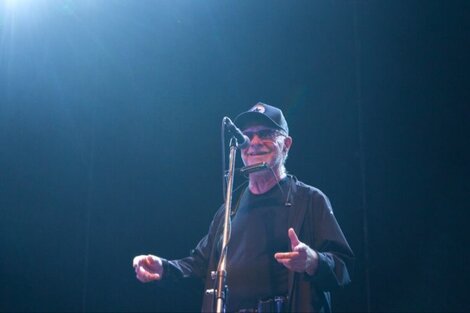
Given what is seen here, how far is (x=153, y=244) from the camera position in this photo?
3.52 metres

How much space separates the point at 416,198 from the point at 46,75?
250cm

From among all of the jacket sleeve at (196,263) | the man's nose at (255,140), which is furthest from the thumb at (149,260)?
the man's nose at (255,140)

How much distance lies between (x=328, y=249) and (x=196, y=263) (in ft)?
2.26

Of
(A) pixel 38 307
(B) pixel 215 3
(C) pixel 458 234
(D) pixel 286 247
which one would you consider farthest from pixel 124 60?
(C) pixel 458 234

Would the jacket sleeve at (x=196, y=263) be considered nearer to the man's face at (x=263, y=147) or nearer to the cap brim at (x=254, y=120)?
the man's face at (x=263, y=147)

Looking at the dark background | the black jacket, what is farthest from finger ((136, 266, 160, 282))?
the dark background

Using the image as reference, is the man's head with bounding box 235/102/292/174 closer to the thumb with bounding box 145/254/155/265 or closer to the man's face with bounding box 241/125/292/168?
the man's face with bounding box 241/125/292/168

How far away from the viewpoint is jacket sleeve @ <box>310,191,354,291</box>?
2.03 meters

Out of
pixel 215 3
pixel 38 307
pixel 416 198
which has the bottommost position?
pixel 38 307

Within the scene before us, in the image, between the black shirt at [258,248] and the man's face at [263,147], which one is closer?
the black shirt at [258,248]

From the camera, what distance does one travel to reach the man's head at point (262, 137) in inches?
101

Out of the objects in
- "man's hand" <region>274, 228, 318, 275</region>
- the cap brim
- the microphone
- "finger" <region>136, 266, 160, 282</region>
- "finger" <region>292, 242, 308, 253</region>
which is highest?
the cap brim

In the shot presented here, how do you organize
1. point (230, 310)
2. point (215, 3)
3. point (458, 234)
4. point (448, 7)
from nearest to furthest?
1. point (230, 310)
2. point (458, 234)
3. point (448, 7)
4. point (215, 3)

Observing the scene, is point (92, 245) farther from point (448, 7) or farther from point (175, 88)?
point (448, 7)
